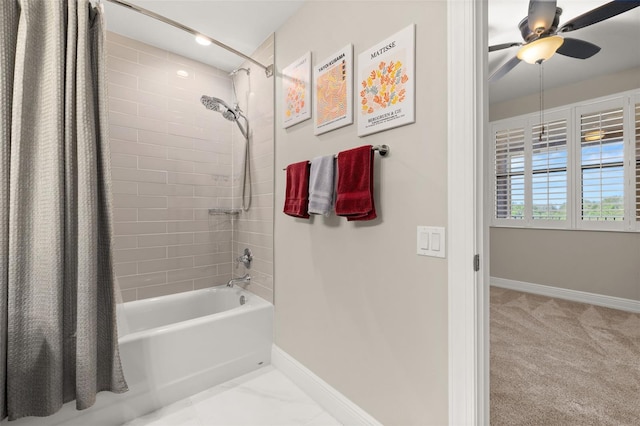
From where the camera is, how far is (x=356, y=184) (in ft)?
4.64

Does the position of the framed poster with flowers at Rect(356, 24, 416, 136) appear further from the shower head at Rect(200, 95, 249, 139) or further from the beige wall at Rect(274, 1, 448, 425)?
the shower head at Rect(200, 95, 249, 139)

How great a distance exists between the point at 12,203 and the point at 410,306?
1.76m

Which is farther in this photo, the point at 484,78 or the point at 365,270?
the point at 365,270

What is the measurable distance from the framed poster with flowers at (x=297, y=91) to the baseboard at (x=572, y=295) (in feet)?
12.7

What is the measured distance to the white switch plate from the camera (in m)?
1.17

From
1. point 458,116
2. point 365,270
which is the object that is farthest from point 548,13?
point 365,270

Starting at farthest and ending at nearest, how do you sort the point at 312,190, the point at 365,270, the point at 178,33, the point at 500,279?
the point at 500,279, the point at 178,33, the point at 312,190, the point at 365,270

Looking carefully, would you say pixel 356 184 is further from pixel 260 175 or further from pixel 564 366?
pixel 564 366

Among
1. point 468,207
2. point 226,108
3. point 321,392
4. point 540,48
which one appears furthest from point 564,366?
point 226,108

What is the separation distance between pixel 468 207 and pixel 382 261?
0.48 metres

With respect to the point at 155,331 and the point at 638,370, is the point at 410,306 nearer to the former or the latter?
the point at 155,331

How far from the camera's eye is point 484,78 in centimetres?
110

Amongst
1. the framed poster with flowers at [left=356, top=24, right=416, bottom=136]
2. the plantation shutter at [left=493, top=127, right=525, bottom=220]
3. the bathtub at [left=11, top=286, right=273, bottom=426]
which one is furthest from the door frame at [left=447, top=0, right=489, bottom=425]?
the plantation shutter at [left=493, top=127, right=525, bottom=220]

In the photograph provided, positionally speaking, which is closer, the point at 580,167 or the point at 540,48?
the point at 540,48
